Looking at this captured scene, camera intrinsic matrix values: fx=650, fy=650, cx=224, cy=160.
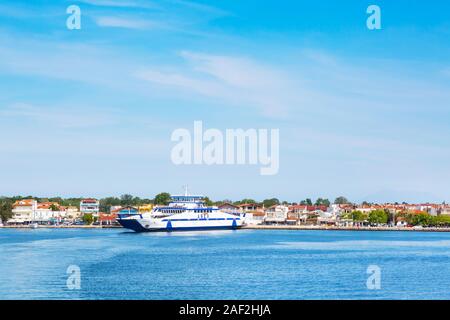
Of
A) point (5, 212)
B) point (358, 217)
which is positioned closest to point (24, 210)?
point (5, 212)

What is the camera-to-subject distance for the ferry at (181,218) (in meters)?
58.2

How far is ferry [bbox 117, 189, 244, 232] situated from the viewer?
58250 mm

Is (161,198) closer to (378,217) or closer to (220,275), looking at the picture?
(378,217)

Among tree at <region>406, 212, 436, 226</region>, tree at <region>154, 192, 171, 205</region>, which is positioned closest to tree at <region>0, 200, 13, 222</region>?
tree at <region>154, 192, 171, 205</region>

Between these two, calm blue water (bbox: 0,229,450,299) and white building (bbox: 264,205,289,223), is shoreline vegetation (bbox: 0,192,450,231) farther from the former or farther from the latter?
calm blue water (bbox: 0,229,450,299)

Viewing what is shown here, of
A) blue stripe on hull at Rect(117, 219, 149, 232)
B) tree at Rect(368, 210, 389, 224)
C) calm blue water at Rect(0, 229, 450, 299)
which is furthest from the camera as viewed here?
tree at Rect(368, 210, 389, 224)

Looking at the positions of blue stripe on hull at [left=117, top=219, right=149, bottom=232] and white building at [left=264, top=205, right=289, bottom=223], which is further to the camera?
white building at [left=264, top=205, right=289, bottom=223]

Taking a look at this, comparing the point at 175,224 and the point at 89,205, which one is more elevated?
the point at 89,205

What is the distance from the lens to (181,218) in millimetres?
60344

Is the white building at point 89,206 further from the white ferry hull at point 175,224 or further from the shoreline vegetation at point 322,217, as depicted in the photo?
the white ferry hull at point 175,224

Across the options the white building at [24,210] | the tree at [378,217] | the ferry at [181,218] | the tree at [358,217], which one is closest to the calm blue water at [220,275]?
the ferry at [181,218]

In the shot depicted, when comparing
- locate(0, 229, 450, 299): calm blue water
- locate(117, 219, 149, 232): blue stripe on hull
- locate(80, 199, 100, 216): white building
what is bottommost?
locate(0, 229, 450, 299): calm blue water
